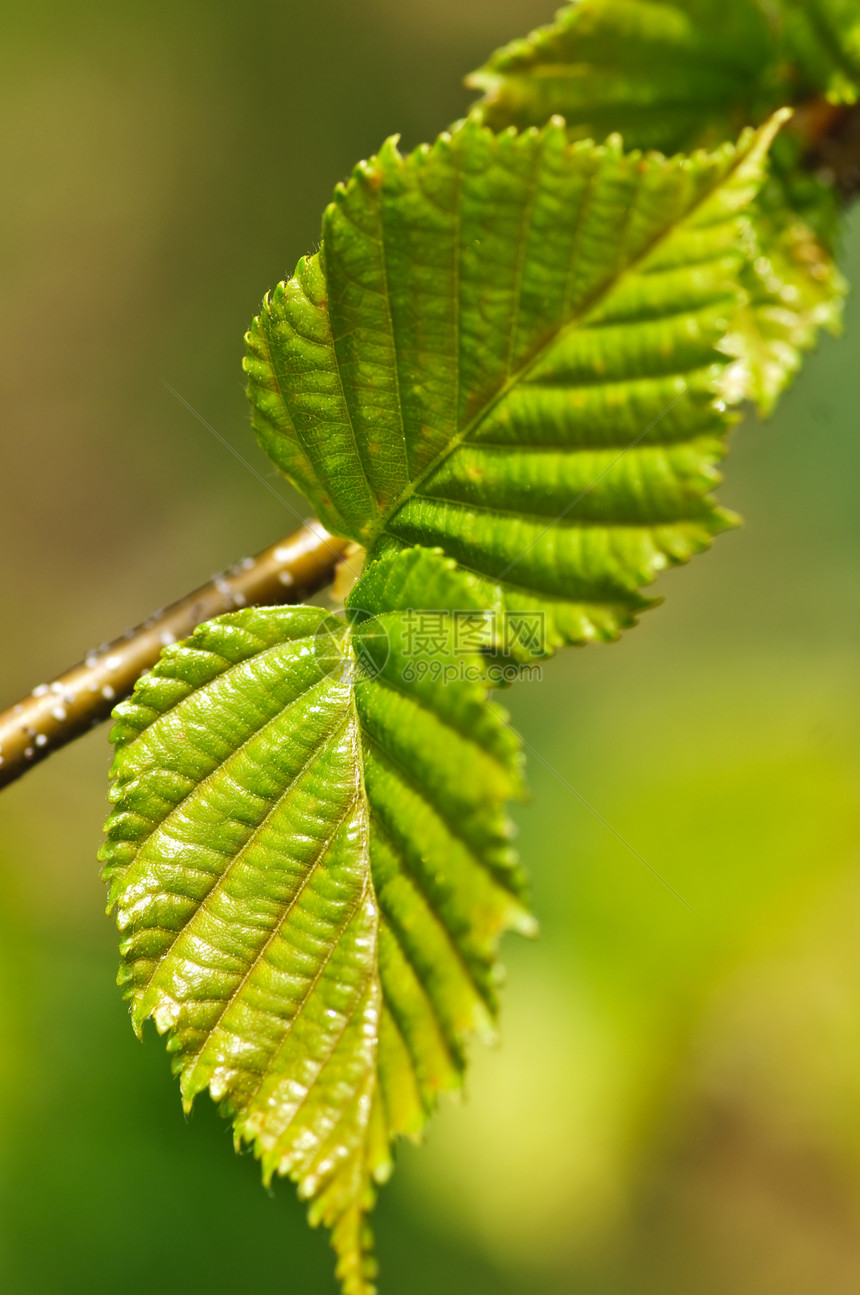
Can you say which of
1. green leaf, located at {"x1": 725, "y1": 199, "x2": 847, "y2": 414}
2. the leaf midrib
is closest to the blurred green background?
green leaf, located at {"x1": 725, "y1": 199, "x2": 847, "y2": 414}

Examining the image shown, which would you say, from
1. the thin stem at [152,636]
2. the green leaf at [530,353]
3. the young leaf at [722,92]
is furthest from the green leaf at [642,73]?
the thin stem at [152,636]

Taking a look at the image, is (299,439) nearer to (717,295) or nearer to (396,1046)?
(717,295)

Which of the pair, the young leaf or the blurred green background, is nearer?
the young leaf

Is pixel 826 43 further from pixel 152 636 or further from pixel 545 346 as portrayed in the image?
pixel 152 636

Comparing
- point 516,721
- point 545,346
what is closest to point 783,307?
point 545,346

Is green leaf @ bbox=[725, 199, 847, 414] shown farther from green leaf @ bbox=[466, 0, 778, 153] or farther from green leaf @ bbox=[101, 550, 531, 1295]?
green leaf @ bbox=[101, 550, 531, 1295]

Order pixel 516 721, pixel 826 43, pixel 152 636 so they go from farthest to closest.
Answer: pixel 516 721 → pixel 826 43 → pixel 152 636
